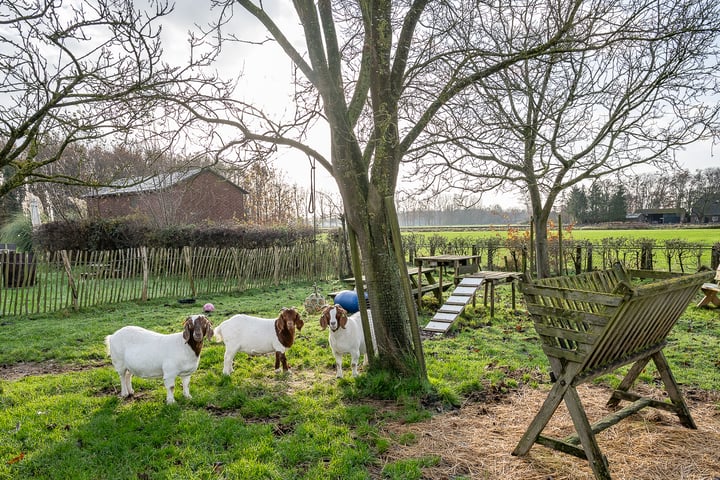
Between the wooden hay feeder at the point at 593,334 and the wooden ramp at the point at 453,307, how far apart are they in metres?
4.54

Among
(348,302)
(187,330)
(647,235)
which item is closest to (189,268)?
(348,302)

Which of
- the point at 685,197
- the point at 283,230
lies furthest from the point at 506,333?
the point at 685,197

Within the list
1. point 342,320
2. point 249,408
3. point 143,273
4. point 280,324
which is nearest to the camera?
point 249,408

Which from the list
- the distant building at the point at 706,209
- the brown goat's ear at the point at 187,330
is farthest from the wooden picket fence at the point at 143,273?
the distant building at the point at 706,209

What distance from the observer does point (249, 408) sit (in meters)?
4.57

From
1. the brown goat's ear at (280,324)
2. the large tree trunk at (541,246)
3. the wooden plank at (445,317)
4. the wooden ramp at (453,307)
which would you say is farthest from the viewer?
the large tree trunk at (541,246)

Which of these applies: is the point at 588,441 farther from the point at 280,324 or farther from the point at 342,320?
the point at 280,324

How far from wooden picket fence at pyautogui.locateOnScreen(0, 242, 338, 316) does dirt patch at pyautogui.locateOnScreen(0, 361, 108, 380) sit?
3.86 m

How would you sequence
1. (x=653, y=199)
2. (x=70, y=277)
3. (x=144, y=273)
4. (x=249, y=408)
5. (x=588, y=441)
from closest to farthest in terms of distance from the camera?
(x=588, y=441), (x=249, y=408), (x=70, y=277), (x=144, y=273), (x=653, y=199)

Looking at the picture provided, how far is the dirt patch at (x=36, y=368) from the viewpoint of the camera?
235 inches

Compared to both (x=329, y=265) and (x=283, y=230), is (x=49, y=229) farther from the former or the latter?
(x=329, y=265)

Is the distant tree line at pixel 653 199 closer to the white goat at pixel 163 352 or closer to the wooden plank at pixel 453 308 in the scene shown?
the wooden plank at pixel 453 308

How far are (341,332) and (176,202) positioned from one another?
847 inches

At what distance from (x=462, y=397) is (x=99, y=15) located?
606 cm
